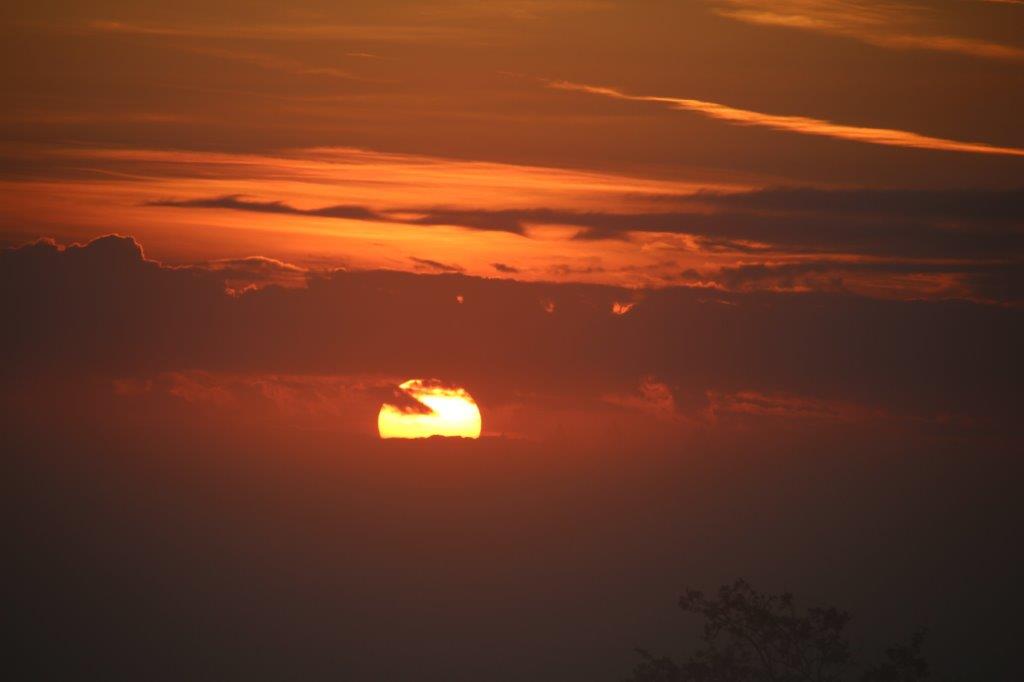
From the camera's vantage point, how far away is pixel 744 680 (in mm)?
33188

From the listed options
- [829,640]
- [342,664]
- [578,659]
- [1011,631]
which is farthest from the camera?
[342,664]

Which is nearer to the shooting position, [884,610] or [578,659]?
[578,659]

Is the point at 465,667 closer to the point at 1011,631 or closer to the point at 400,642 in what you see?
the point at 400,642

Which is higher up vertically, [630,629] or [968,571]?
[968,571]

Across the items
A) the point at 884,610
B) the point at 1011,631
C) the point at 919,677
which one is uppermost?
the point at 884,610

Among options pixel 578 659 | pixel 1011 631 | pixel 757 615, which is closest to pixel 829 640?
pixel 757 615

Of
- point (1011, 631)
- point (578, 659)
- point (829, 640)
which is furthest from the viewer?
point (578, 659)

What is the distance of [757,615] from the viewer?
31.8 m

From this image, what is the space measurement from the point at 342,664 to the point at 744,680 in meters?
165

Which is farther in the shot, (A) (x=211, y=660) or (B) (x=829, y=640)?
(A) (x=211, y=660)

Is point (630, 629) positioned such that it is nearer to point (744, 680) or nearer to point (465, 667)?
point (465, 667)

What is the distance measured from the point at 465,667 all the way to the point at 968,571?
73.7 meters

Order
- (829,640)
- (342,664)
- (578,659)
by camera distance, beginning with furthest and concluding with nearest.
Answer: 1. (342,664)
2. (578,659)
3. (829,640)

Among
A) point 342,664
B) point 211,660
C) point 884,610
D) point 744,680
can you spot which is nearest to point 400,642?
point 342,664
